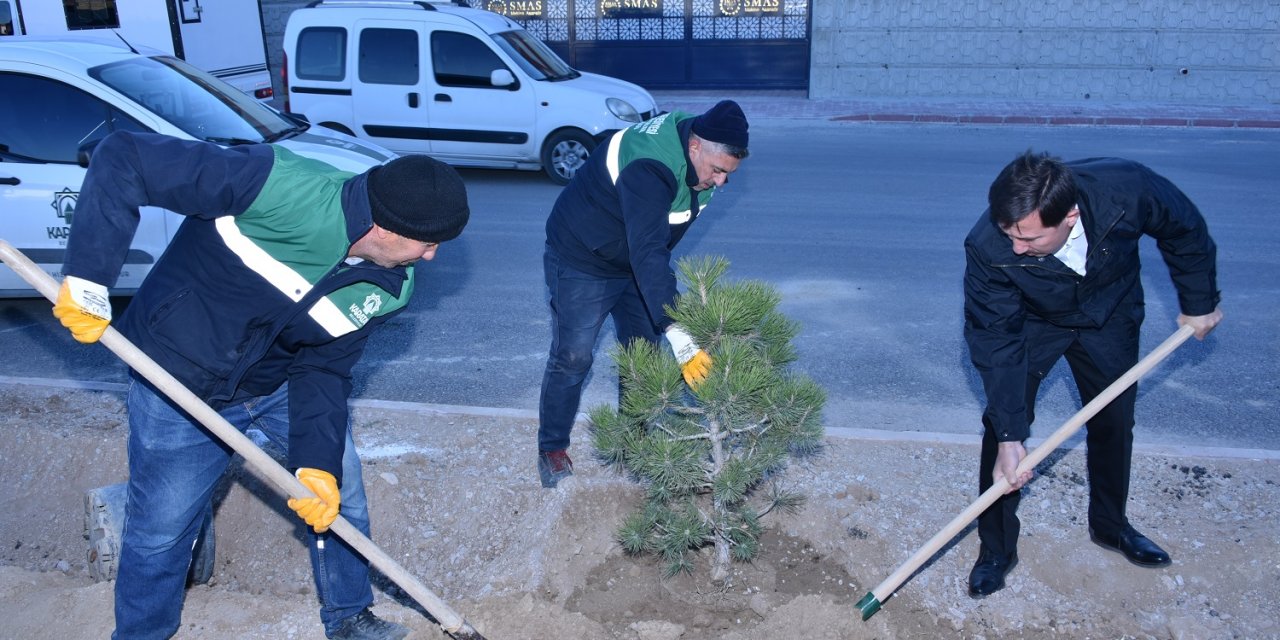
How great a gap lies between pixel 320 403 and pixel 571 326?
1.30 metres

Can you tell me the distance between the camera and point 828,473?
4.33 m

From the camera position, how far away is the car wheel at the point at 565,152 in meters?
10.1

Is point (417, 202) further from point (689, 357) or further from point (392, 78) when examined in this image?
point (392, 78)

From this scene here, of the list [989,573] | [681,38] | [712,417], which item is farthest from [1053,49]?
[712,417]

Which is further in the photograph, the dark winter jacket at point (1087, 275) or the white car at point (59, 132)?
the white car at point (59, 132)

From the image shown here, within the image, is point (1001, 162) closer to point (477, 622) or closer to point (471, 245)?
point (471, 245)

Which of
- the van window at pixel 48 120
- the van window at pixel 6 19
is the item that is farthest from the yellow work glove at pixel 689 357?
the van window at pixel 6 19

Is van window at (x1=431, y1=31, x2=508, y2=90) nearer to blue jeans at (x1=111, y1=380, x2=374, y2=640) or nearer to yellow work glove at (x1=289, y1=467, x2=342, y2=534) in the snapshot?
blue jeans at (x1=111, y1=380, x2=374, y2=640)

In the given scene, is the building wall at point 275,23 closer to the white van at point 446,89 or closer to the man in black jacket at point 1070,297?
the white van at point 446,89

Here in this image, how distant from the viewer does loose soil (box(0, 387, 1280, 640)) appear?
3463mm

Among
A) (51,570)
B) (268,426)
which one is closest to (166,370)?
(268,426)

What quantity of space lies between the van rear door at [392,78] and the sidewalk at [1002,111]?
19.5 feet

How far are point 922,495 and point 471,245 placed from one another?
4878mm

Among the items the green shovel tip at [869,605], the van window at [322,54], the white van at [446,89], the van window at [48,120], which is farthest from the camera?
the van window at [322,54]
